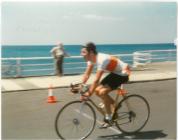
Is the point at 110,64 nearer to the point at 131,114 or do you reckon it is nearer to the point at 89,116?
the point at 89,116

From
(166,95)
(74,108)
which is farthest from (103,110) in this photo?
(166,95)

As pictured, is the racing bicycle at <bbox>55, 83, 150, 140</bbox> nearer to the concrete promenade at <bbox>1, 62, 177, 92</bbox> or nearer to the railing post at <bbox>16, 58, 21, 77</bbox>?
the concrete promenade at <bbox>1, 62, 177, 92</bbox>

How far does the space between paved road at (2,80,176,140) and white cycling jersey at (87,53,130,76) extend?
1276 millimetres

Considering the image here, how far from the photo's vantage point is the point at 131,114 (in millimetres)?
7957

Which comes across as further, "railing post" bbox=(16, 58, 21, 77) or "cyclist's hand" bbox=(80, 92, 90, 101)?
"railing post" bbox=(16, 58, 21, 77)

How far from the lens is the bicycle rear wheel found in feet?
25.4

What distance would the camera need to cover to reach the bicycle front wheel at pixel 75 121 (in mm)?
7044

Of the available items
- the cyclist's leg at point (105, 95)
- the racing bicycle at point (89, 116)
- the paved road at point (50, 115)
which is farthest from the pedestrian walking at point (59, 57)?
the cyclist's leg at point (105, 95)

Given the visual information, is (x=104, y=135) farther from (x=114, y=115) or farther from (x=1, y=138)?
(x=1, y=138)

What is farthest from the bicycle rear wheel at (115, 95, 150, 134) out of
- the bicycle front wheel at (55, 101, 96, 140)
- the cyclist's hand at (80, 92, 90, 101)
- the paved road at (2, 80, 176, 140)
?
the cyclist's hand at (80, 92, 90, 101)

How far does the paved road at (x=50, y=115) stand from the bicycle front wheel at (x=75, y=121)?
0.26 meters

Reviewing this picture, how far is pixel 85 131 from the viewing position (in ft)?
24.2

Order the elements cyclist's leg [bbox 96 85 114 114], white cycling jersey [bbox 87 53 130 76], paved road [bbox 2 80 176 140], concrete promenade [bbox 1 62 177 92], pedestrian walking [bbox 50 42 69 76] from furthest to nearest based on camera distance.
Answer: pedestrian walking [bbox 50 42 69 76] → concrete promenade [bbox 1 62 177 92] → paved road [bbox 2 80 176 140] → cyclist's leg [bbox 96 85 114 114] → white cycling jersey [bbox 87 53 130 76]

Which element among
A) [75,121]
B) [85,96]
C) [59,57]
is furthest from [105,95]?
[59,57]
